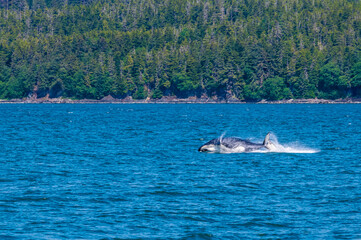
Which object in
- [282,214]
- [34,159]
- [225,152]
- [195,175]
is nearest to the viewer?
[282,214]

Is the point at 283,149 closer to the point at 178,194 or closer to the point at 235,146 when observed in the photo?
the point at 235,146

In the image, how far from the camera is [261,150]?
158 feet

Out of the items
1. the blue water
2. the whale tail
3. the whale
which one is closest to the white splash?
the whale

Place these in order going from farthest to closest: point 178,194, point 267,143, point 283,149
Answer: point 283,149 → point 267,143 → point 178,194

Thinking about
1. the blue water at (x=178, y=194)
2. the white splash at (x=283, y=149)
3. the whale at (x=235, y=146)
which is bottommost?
the white splash at (x=283, y=149)

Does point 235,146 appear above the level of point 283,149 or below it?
above

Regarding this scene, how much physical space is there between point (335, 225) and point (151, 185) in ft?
38.2

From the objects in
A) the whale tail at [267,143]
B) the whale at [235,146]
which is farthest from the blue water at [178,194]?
the whale tail at [267,143]

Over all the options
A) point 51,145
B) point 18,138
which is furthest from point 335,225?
point 18,138

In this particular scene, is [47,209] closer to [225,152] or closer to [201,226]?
[201,226]

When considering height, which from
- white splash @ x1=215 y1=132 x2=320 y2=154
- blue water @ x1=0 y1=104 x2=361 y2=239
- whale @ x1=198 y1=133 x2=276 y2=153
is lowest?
white splash @ x1=215 y1=132 x2=320 y2=154

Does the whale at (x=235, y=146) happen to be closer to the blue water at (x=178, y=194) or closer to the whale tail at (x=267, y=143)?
the whale tail at (x=267, y=143)

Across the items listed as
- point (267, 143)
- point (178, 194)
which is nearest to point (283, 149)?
point (267, 143)

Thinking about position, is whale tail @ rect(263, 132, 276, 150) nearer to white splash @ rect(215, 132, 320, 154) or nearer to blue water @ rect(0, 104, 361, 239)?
white splash @ rect(215, 132, 320, 154)
